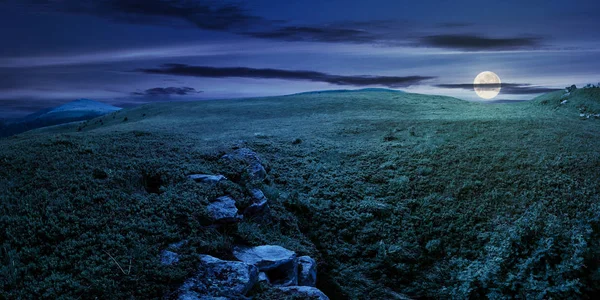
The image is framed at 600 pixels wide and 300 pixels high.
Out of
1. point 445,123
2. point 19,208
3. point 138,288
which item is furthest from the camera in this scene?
point 445,123

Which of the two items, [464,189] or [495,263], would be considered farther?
[464,189]

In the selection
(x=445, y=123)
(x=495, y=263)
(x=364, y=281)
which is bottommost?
(x=364, y=281)

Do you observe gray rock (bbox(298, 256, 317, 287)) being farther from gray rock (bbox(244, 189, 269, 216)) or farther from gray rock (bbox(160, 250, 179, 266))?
gray rock (bbox(160, 250, 179, 266))

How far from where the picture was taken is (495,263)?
10953 mm

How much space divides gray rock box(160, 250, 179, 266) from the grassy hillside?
0.16 metres

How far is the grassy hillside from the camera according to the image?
8500mm

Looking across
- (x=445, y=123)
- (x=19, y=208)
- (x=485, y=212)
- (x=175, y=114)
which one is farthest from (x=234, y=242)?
(x=175, y=114)

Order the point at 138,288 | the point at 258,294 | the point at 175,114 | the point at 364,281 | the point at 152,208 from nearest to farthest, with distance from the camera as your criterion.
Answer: the point at 138,288 → the point at 258,294 → the point at 152,208 → the point at 364,281 → the point at 175,114

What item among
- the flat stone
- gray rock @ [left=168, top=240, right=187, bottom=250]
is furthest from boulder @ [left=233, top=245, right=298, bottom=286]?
gray rock @ [left=168, top=240, right=187, bottom=250]

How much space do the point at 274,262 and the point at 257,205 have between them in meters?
3.53

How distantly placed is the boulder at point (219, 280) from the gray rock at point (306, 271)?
1823mm

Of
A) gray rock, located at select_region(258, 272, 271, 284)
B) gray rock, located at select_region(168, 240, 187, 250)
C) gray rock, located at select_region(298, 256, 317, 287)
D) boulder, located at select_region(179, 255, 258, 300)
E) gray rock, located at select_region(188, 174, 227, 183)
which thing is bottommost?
gray rock, located at select_region(298, 256, 317, 287)

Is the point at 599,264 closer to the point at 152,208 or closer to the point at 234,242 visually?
the point at 234,242

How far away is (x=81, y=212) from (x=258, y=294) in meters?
5.47
